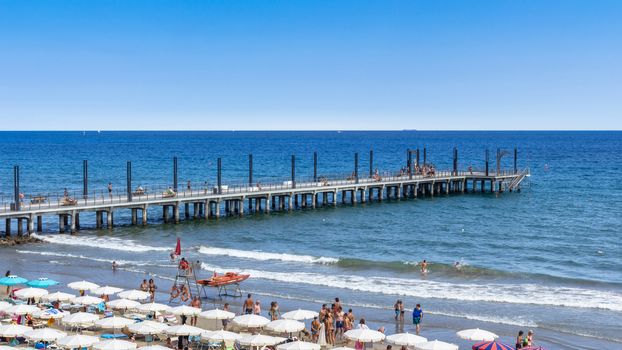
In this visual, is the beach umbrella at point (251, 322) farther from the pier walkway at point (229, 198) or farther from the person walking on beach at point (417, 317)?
the pier walkway at point (229, 198)

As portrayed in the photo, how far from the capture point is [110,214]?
6031cm

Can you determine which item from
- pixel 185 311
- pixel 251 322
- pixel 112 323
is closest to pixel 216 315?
pixel 185 311

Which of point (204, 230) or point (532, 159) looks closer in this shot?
point (204, 230)

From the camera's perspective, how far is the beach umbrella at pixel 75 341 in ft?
80.7

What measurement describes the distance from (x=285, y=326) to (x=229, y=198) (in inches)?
1648

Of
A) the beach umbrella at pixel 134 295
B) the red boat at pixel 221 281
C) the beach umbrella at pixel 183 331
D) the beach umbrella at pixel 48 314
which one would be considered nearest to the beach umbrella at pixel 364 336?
the beach umbrella at pixel 183 331

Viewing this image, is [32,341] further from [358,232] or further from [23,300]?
[358,232]

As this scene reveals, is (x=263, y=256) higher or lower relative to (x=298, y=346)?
lower

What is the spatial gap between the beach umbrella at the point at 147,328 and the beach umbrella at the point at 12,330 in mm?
3495

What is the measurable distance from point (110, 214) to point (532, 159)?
122 meters

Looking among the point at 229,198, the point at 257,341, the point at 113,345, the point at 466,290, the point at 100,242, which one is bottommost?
the point at 466,290

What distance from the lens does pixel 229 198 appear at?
224 ft

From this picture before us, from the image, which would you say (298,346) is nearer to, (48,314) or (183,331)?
(183,331)

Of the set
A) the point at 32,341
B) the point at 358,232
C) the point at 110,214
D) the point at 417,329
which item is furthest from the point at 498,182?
the point at 32,341
